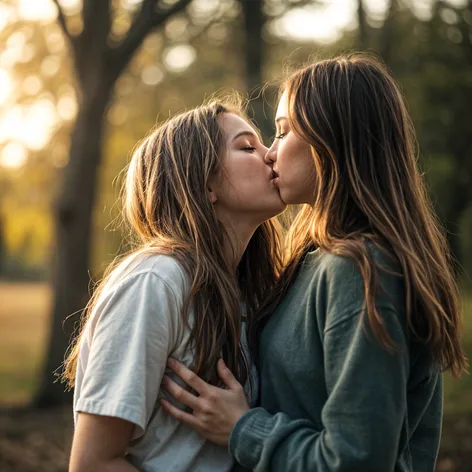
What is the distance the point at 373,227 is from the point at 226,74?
1605cm

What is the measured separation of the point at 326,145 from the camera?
2.27 metres

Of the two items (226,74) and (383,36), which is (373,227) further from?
(226,74)

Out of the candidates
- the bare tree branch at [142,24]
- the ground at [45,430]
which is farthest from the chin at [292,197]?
the bare tree branch at [142,24]

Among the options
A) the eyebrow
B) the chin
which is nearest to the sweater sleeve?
the chin

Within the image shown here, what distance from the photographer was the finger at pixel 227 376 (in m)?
2.31

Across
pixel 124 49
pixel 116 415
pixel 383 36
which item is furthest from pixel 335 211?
pixel 383 36

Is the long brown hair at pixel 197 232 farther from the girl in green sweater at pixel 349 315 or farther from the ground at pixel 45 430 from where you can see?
the ground at pixel 45 430

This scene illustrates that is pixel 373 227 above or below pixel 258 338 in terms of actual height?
above

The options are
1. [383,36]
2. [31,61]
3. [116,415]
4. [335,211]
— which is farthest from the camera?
[31,61]

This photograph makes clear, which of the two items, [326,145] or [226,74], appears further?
[226,74]

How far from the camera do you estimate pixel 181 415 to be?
2.28 m

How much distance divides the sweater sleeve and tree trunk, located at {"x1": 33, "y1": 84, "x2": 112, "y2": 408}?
643cm

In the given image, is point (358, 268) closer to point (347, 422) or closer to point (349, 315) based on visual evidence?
point (349, 315)

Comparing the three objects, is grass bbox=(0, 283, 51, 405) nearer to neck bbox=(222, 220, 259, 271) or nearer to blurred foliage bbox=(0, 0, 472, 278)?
blurred foliage bbox=(0, 0, 472, 278)
